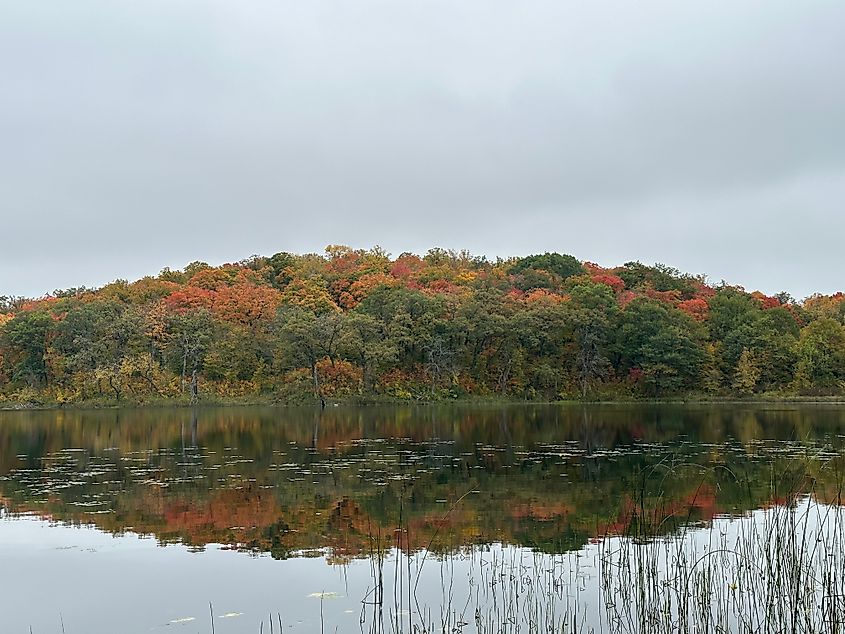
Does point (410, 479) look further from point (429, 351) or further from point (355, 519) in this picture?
point (429, 351)

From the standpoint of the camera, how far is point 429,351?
53.1 meters

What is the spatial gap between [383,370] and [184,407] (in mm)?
12449

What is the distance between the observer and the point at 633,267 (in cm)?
6481

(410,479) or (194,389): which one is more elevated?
(194,389)

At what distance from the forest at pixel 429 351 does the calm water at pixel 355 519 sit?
26.1 meters

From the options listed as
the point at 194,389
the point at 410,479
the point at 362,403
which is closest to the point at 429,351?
the point at 362,403

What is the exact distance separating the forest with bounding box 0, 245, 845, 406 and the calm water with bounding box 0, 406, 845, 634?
26061mm

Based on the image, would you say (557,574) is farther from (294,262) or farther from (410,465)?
A: (294,262)

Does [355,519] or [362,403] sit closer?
[355,519]

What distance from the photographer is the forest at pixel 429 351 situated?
51.8 meters

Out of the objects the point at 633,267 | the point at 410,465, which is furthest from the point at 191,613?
the point at 633,267

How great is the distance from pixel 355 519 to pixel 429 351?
134 feet

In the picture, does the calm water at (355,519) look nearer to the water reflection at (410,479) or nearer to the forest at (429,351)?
the water reflection at (410,479)

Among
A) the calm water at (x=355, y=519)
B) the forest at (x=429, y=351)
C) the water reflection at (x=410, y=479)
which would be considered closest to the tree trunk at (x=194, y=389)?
the forest at (x=429, y=351)
